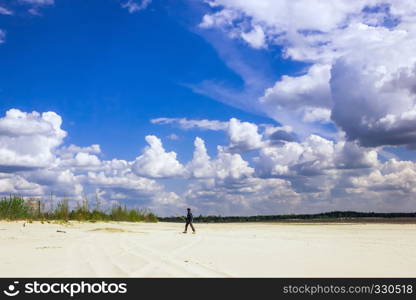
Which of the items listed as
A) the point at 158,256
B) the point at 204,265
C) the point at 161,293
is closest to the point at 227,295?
the point at 161,293

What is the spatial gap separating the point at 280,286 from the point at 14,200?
37492 mm

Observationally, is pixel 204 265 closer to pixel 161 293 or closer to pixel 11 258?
pixel 161 293

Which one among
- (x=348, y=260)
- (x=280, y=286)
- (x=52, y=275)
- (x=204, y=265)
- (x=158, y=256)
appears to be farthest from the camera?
(x=158, y=256)

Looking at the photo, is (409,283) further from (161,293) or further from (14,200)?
(14,200)

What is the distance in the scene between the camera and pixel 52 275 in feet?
27.5

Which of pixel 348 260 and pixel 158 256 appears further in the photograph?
pixel 158 256

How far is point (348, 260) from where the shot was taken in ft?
36.3

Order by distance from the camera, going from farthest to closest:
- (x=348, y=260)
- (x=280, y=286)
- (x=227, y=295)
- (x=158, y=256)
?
1. (x=158, y=256)
2. (x=348, y=260)
3. (x=280, y=286)
4. (x=227, y=295)

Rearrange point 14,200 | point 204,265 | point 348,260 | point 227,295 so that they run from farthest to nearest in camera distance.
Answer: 1. point 14,200
2. point 348,260
3. point 204,265
4. point 227,295

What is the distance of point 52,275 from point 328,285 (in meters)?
4.93

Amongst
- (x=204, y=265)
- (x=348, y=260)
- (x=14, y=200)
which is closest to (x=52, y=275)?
(x=204, y=265)
